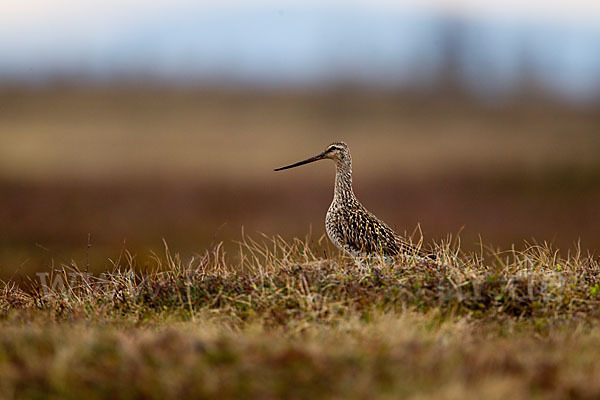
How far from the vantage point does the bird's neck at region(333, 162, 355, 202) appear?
Result: 8352 mm


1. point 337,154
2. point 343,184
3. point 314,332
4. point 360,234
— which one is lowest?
point 360,234

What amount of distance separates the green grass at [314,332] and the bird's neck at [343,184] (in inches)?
49.5

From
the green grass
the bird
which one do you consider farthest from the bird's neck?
the green grass

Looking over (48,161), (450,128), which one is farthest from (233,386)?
(450,128)

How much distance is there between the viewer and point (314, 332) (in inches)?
204

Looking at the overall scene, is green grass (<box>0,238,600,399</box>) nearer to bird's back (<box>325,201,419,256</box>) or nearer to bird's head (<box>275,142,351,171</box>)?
bird's back (<box>325,201,419,256</box>)

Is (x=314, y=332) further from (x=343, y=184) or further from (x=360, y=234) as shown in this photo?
(x=343, y=184)

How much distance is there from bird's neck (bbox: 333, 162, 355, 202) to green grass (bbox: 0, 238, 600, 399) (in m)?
1.26

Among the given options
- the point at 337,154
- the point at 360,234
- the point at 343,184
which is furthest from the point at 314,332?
the point at 337,154

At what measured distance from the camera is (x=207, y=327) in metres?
5.38

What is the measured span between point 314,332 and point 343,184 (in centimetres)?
342

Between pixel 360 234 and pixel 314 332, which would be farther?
pixel 360 234

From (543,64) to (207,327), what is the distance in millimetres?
98337

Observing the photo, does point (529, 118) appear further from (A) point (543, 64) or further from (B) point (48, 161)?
(A) point (543, 64)
